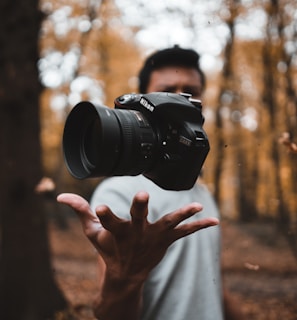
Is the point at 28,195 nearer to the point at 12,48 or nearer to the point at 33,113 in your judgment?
the point at 33,113

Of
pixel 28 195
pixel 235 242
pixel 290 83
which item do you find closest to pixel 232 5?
pixel 290 83

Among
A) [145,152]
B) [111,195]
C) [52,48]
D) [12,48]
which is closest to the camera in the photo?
[145,152]

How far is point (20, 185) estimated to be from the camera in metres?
3.16

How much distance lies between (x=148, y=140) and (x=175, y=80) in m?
0.67

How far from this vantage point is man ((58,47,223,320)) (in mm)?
877

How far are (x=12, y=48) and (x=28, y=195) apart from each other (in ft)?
3.93

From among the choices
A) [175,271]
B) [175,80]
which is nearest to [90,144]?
[175,271]

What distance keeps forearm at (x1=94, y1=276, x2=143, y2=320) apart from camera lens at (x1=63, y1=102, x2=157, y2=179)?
11.4 inches

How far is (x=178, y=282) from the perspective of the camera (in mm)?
1316

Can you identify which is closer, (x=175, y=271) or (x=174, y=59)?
(x=175, y=271)

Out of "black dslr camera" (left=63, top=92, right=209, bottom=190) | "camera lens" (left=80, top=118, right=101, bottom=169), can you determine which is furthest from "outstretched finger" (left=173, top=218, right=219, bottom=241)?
"camera lens" (left=80, top=118, right=101, bottom=169)

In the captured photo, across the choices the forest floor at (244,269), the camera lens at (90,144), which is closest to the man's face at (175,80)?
the camera lens at (90,144)

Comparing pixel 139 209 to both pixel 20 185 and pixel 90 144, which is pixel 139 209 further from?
pixel 20 185

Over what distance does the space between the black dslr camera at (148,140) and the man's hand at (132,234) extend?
0.36ft
